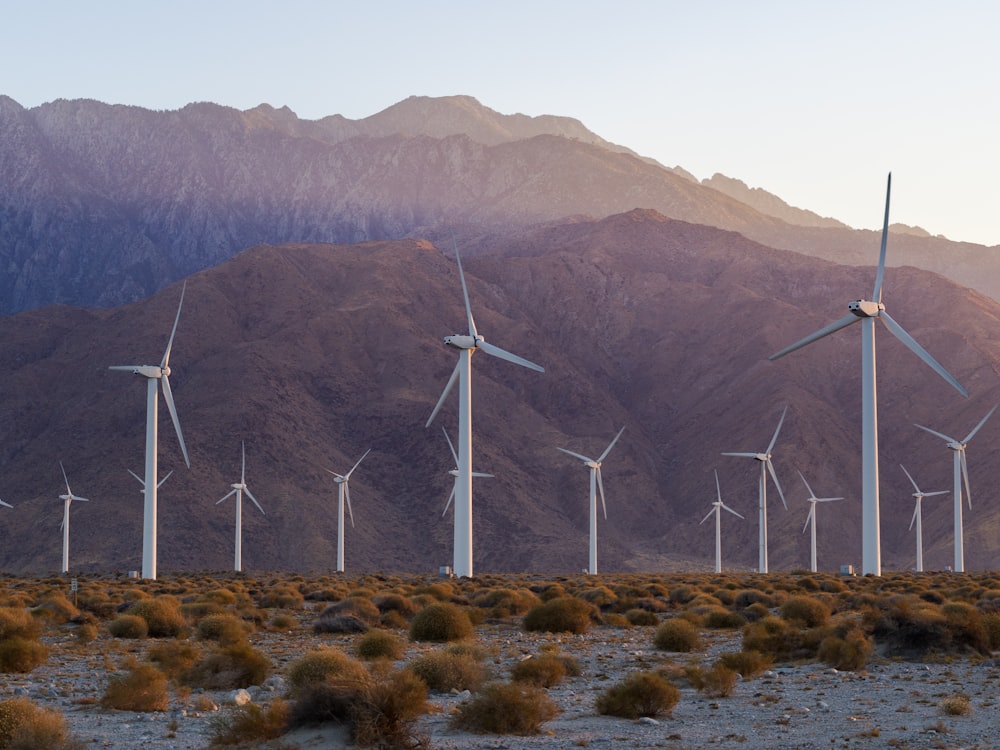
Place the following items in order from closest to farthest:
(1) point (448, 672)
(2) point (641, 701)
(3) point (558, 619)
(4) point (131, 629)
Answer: (2) point (641, 701) → (1) point (448, 672) → (4) point (131, 629) → (3) point (558, 619)

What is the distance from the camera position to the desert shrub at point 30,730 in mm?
17469

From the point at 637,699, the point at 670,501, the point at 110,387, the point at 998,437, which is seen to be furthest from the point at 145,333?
the point at 637,699

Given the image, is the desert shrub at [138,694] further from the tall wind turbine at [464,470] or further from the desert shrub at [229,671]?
the tall wind turbine at [464,470]

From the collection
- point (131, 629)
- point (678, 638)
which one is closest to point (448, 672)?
point (678, 638)

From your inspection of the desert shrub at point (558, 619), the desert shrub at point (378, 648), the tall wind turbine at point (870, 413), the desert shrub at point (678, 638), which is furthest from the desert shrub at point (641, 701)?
the tall wind turbine at point (870, 413)

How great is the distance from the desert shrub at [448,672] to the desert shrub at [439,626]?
9162 mm

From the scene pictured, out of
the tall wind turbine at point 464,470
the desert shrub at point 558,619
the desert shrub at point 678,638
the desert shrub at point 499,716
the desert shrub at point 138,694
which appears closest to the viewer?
the desert shrub at point 499,716

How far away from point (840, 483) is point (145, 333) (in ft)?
311

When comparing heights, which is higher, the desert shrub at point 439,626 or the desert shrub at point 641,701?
the desert shrub at point 641,701

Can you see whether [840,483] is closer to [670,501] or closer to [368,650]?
[670,501]

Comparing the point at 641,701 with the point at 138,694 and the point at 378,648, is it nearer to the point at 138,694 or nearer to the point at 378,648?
the point at 378,648

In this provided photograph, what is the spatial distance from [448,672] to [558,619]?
540 inches

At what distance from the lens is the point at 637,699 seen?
22156mm

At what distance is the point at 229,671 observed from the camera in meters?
25.3
